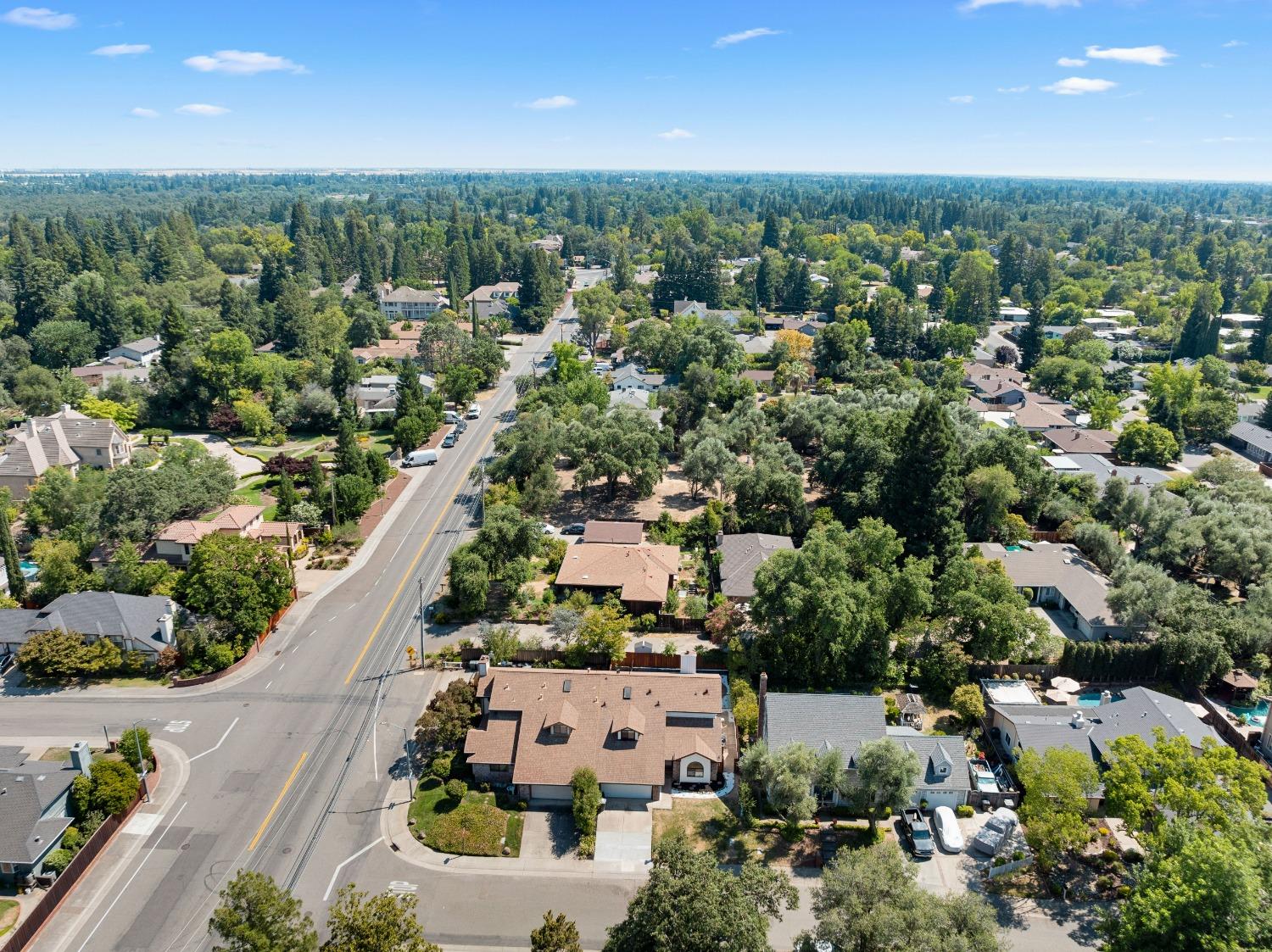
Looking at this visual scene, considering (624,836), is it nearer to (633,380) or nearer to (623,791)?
(623,791)

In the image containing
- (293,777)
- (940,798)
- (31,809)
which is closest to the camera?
(31,809)

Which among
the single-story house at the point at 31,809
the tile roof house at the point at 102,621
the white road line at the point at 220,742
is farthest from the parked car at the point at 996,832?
the tile roof house at the point at 102,621

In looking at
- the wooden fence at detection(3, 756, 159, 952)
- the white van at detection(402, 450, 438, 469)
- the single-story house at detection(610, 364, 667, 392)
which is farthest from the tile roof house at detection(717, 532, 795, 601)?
the single-story house at detection(610, 364, 667, 392)

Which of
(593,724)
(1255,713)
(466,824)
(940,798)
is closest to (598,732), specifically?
(593,724)

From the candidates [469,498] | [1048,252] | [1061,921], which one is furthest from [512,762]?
[1048,252]

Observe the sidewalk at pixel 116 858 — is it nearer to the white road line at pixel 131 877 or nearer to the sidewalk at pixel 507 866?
the white road line at pixel 131 877

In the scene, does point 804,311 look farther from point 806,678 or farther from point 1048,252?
point 806,678
